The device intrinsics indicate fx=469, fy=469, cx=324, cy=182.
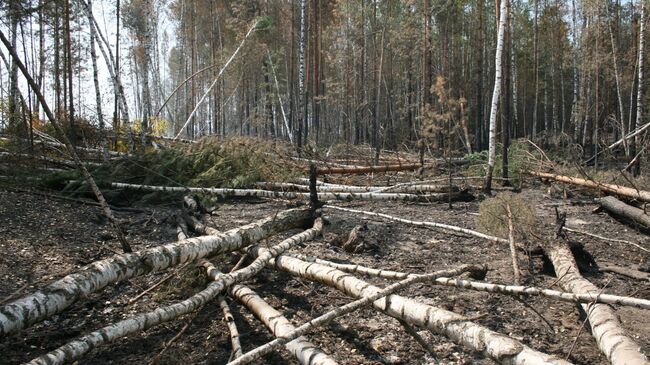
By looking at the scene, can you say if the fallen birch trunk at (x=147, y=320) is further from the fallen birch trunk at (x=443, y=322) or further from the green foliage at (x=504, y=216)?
the green foliage at (x=504, y=216)

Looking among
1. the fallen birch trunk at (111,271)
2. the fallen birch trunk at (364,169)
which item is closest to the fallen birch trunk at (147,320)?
the fallen birch trunk at (111,271)

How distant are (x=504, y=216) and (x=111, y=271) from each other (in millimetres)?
3795

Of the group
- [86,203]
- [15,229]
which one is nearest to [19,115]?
[86,203]

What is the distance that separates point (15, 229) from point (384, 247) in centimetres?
395

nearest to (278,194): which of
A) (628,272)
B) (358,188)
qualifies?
(358,188)

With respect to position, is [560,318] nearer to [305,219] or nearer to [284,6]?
[305,219]

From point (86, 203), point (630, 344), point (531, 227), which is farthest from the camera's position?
point (86, 203)

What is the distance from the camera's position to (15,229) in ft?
16.3

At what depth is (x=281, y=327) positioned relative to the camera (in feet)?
9.07

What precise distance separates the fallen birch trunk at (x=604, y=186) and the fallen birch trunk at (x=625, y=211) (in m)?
0.17

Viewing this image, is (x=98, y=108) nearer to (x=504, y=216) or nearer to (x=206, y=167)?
(x=206, y=167)

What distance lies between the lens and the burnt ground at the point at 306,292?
289 centimetres

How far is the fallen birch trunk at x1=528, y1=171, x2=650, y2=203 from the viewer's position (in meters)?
6.44

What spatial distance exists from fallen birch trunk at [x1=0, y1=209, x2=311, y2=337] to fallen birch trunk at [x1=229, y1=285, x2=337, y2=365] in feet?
1.64
